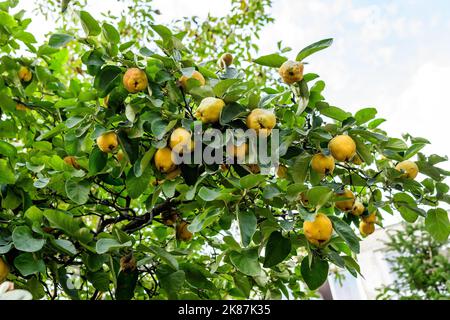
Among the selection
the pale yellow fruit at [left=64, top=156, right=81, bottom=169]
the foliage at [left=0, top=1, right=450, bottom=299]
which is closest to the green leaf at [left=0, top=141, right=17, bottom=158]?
the foliage at [left=0, top=1, right=450, bottom=299]

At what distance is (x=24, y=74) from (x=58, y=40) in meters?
0.51

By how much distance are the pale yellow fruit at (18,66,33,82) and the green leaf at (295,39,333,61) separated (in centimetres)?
104

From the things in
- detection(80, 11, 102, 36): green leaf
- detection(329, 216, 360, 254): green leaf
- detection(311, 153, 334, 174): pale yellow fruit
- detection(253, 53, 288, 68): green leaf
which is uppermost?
detection(80, 11, 102, 36): green leaf

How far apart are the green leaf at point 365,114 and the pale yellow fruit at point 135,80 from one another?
1.92 feet

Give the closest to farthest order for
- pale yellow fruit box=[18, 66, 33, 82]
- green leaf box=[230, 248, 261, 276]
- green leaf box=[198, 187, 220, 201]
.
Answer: green leaf box=[198, 187, 220, 201]
green leaf box=[230, 248, 261, 276]
pale yellow fruit box=[18, 66, 33, 82]

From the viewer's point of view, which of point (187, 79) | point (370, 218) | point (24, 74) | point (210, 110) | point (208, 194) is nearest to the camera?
point (208, 194)

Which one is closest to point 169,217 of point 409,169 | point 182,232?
point 182,232

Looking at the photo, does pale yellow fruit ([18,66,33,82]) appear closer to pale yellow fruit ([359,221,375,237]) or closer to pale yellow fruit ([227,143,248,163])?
pale yellow fruit ([227,143,248,163])

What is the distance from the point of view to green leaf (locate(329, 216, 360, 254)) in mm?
934

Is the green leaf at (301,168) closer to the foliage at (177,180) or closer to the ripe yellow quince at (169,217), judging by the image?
the foliage at (177,180)

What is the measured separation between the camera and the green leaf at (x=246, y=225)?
922 millimetres

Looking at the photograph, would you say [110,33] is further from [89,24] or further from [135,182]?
[135,182]

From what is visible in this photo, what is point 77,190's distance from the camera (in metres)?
1.19
